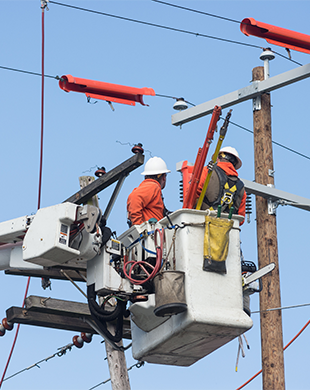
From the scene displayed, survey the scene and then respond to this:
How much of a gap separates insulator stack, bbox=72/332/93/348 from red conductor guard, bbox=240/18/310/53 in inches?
187

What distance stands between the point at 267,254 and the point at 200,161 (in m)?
2.59

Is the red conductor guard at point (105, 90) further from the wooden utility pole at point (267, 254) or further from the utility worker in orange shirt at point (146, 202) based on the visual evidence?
the utility worker in orange shirt at point (146, 202)

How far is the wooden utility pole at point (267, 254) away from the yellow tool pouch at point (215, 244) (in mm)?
2512

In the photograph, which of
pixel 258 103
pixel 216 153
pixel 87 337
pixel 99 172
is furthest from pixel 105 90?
pixel 87 337

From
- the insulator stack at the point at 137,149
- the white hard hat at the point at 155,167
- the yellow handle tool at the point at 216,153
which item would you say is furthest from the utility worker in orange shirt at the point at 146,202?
the yellow handle tool at the point at 216,153

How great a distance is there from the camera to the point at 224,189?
34.1ft

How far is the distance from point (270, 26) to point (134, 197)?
3.23 meters

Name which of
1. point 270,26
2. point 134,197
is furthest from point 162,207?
point 270,26

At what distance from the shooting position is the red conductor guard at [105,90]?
12078 mm

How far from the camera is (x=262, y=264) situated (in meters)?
12.2

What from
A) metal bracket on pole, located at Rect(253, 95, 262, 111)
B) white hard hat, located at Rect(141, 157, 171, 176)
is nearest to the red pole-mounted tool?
white hard hat, located at Rect(141, 157, 171, 176)

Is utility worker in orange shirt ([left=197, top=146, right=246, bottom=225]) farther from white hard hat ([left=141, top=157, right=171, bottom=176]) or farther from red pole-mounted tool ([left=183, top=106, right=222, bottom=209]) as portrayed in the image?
white hard hat ([left=141, top=157, right=171, bottom=176])

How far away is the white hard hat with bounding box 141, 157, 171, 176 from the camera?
11000mm

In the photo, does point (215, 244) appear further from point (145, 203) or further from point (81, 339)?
point (81, 339)
